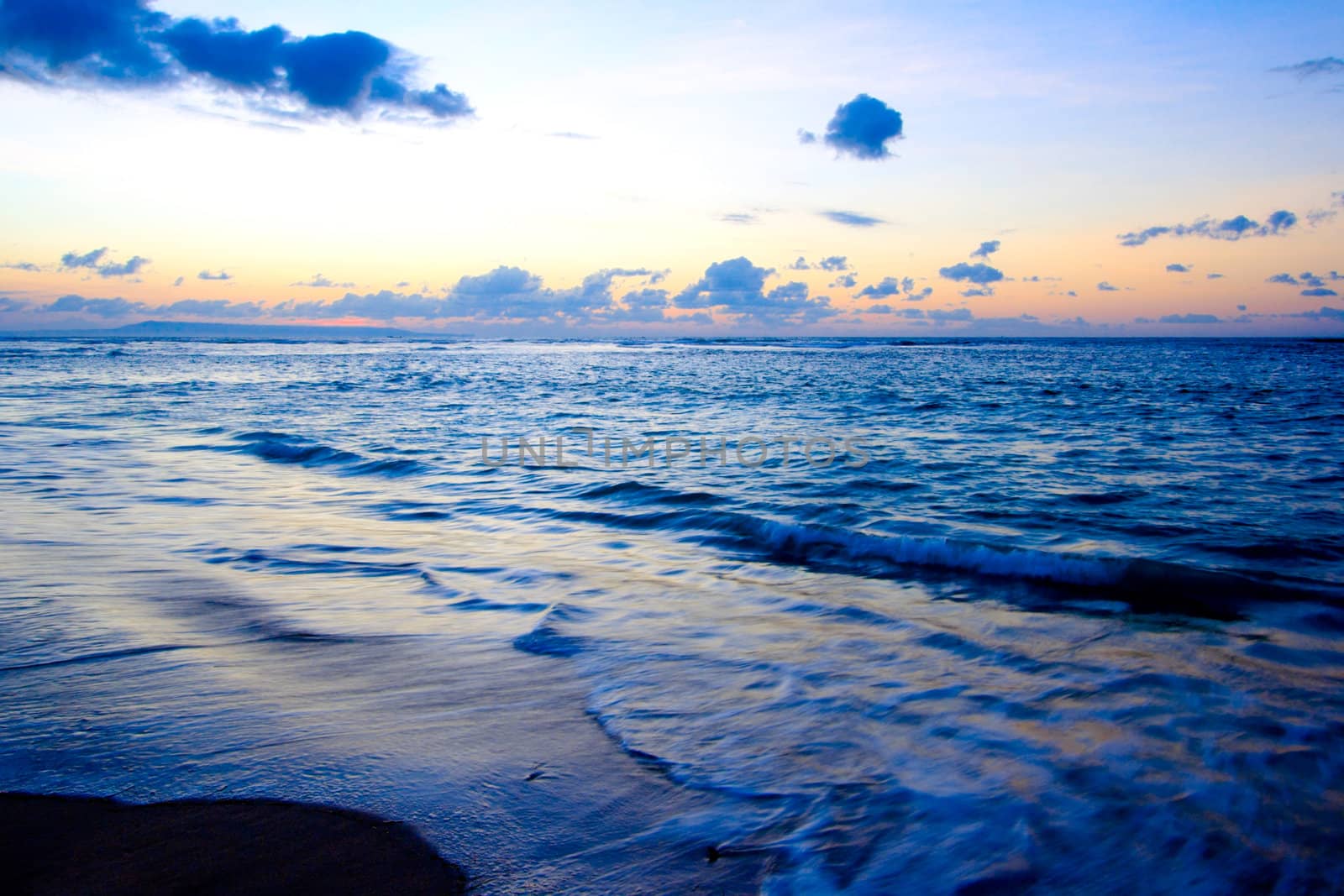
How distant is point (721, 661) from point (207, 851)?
266 cm

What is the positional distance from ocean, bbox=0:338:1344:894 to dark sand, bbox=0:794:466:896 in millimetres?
124

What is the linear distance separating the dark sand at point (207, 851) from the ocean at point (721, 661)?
0.41 feet

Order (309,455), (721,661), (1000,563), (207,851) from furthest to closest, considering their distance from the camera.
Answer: (309,455), (1000,563), (721,661), (207,851)

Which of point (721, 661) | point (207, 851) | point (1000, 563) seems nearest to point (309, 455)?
point (721, 661)

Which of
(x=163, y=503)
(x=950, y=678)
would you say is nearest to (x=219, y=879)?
(x=950, y=678)

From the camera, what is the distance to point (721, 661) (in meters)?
4.46

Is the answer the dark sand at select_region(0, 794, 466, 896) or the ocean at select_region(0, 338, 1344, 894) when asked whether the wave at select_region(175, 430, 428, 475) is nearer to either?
the ocean at select_region(0, 338, 1344, 894)

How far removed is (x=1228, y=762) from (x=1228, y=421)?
15.9m

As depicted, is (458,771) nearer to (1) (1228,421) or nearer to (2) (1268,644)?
(2) (1268,644)

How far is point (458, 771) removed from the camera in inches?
122

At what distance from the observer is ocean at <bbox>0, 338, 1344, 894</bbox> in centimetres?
281

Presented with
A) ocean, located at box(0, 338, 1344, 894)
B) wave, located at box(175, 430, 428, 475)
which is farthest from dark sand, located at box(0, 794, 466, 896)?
wave, located at box(175, 430, 428, 475)

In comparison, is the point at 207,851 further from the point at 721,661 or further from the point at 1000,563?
the point at 1000,563

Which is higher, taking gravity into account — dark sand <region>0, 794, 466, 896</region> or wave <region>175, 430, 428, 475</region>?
wave <region>175, 430, 428, 475</region>
